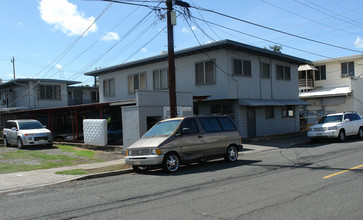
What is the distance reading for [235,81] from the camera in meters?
20.6

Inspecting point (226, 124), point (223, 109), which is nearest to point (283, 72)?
point (223, 109)

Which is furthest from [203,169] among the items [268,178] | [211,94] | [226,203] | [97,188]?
[211,94]

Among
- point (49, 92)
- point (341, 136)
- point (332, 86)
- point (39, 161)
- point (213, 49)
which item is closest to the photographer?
point (39, 161)

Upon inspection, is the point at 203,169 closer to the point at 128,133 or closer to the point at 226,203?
the point at 226,203

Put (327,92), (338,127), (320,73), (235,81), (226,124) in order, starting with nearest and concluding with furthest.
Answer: (226,124)
(338,127)
(235,81)
(327,92)
(320,73)

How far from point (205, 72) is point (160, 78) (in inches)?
160

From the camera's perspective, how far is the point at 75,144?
2031 centimetres

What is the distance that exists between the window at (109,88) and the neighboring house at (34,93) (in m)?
8.57

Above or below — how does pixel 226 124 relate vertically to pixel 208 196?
above

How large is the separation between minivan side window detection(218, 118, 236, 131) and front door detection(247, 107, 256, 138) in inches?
353

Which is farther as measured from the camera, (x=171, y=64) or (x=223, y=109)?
(x=223, y=109)

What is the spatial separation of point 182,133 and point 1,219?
6.08 metres

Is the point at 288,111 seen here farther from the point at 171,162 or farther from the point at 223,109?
the point at 171,162

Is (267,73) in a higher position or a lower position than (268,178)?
higher
